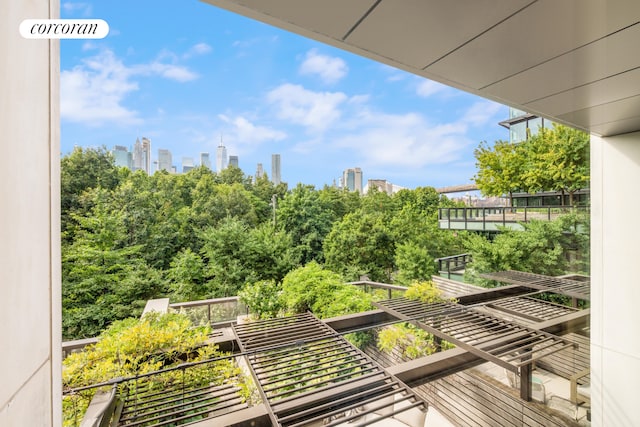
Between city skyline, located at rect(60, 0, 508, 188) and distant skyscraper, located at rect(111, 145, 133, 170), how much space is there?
0.05m

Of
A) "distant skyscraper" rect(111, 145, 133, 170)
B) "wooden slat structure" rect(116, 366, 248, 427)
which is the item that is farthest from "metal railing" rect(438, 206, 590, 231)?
"distant skyscraper" rect(111, 145, 133, 170)

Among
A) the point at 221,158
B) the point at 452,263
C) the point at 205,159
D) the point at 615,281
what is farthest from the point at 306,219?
the point at 615,281

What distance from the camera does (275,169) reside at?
2631 mm

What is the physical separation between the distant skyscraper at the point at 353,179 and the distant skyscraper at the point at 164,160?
1.65 meters

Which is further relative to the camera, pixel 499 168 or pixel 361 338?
pixel 499 168

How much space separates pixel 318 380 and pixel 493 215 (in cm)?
208

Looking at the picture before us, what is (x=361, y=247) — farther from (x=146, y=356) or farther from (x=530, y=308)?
(x=146, y=356)

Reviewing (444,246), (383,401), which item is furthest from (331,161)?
(383,401)

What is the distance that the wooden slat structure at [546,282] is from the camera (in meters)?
1.74

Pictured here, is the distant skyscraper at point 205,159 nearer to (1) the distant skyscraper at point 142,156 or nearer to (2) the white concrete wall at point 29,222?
(1) the distant skyscraper at point 142,156

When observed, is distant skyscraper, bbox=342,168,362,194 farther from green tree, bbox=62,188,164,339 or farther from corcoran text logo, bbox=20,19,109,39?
corcoran text logo, bbox=20,19,109,39

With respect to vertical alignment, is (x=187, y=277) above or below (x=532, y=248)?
below

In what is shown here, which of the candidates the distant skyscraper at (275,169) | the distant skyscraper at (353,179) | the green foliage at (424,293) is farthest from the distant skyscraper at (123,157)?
the green foliage at (424,293)

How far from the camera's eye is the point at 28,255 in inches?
17.3
